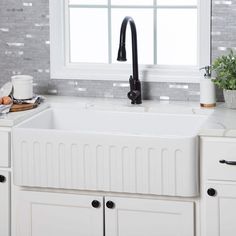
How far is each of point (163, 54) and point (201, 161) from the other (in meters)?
0.95

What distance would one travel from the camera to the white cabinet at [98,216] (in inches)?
132

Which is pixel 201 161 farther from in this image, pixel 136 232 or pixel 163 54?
pixel 163 54

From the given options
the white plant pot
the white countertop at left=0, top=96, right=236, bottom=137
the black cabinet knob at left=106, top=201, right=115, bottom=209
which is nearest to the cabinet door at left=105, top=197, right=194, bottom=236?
the black cabinet knob at left=106, top=201, right=115, bottom=209

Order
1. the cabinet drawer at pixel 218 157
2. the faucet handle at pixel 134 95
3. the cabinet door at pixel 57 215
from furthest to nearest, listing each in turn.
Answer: the faucet handle at pixel 134 95 → the cabinet door at pixel 57 215 → the cabinet drawer at pixel 218 157

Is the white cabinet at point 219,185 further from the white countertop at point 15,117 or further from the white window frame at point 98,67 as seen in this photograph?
the white countertop at point 15,117

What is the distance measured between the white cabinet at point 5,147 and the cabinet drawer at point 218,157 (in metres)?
0.92

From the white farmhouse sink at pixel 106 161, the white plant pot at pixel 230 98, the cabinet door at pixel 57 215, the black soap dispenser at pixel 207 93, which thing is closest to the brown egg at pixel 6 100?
the white farmhouse sink at pixel 106 161

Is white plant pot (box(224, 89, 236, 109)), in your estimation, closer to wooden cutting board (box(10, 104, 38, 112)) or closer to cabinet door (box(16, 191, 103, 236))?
cabinet door (box(16, 191, 103, 236))

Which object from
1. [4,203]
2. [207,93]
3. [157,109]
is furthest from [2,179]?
[207,93]

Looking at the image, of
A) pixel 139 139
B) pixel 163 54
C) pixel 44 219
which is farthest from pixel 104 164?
pixel 163 54

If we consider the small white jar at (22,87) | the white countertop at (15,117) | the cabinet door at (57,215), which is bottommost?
the cabinet door at (57,215)

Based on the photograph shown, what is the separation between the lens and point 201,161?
3275 mm

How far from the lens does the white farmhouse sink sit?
3.25 meters

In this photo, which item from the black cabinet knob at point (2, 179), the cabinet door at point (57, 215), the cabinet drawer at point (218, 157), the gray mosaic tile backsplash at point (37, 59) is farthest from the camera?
the gray mosaic tile backsplash at point (37, 59)
